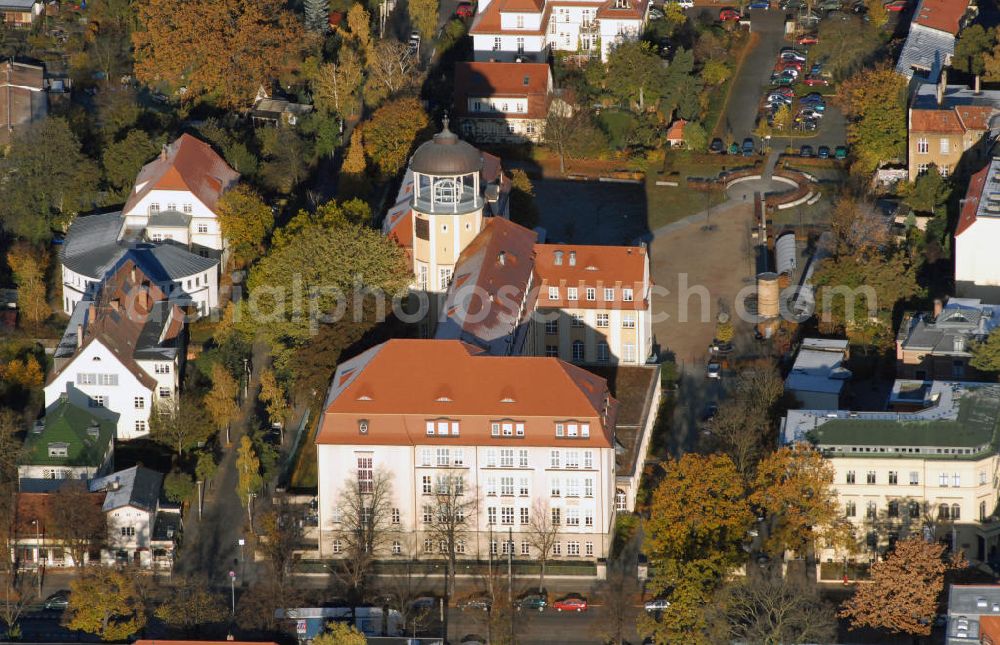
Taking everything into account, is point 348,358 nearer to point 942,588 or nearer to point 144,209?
point 144,209

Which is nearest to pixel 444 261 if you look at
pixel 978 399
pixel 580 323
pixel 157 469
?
pixel 580 323

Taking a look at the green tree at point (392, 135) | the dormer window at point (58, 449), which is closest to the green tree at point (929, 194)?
the green tree at point (392, 135)

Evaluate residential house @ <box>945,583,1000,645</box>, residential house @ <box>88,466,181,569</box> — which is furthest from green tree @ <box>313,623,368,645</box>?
residential house @ <box>945,583,1000,645</box>

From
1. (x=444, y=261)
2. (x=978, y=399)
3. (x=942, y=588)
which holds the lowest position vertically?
(x=942, y=588)

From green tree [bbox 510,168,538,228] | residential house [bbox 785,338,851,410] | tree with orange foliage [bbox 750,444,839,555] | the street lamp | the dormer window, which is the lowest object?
the street lamp

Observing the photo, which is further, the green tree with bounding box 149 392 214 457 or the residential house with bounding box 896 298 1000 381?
the residential house with bounding box 896 298 1000 381

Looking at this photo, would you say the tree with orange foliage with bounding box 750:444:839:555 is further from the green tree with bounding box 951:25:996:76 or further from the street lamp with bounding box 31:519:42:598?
the green tree with bounding box 951:25:996:76

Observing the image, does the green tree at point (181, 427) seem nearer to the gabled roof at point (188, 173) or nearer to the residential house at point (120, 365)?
the residential house at point (120, 365)
